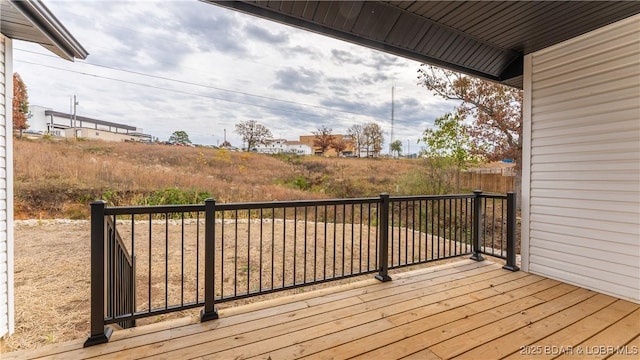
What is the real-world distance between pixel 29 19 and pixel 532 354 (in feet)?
12.5

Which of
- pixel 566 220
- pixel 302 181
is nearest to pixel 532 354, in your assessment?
pixel 566 220

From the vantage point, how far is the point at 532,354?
159 cm

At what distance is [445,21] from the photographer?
93.6 inches

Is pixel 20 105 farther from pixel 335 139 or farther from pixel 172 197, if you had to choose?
pixel 335 139

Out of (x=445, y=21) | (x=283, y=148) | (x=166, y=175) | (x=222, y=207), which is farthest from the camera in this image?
(x=283, y=148)

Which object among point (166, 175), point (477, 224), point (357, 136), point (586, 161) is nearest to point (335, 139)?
point (357, 136)

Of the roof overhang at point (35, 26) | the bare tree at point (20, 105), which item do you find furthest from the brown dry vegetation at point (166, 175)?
the roof overhang at point (35, 26)

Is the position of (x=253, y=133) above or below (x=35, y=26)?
above

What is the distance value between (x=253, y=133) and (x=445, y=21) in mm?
7746

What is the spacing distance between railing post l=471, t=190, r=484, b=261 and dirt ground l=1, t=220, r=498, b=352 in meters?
0.98

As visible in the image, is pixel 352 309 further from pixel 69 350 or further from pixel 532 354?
pixel 69 350

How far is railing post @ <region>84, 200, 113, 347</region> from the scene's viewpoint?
64.8 inches

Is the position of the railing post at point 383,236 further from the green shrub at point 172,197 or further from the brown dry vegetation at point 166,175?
the green shrub at point 172,197

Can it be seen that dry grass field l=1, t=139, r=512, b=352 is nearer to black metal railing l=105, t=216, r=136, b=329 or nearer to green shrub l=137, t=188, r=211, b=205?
green shrub l=137, t=188, r=211, b=205
